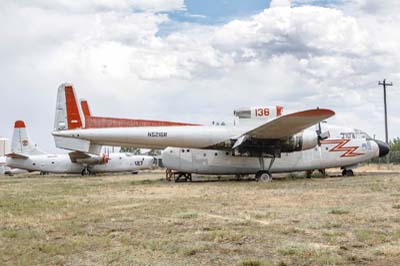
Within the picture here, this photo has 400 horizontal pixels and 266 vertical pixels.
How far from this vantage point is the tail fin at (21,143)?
4506 centimetres

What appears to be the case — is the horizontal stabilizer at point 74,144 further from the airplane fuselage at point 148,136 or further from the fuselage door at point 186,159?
the fuselage door at point 186,159

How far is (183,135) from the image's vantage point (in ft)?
78.9

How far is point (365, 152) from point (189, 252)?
855 inches

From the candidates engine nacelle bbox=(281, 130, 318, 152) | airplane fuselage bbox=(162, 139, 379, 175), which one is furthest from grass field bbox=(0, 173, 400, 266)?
airplane fuselage bbox=(162, 139, 379, 175)

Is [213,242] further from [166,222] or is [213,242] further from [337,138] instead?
[337,138]

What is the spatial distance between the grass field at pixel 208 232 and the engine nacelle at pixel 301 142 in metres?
9.56

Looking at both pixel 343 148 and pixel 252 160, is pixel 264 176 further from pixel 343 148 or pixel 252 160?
pixel 343 148

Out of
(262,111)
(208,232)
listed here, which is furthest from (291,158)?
(208,232)

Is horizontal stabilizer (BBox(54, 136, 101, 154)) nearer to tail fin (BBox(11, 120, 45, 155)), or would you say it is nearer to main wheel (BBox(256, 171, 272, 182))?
main wheel (BBox(256, 171, 272, 182))

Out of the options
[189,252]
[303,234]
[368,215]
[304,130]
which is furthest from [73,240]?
[304,130]

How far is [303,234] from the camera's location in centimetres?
842

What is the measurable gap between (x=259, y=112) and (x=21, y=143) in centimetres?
2879

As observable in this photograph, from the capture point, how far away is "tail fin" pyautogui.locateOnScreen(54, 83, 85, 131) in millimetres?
24312

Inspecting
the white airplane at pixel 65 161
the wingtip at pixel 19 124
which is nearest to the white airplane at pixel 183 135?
the white airplane at pixel 65 161
